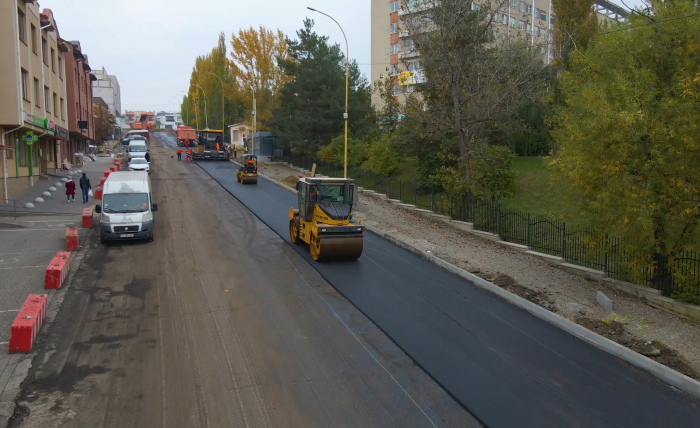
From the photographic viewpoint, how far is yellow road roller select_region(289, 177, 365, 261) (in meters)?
15.9

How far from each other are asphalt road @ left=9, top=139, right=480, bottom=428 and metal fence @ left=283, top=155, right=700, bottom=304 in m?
7.46

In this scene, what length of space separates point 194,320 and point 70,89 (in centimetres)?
4275

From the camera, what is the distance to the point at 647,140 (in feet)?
41.2

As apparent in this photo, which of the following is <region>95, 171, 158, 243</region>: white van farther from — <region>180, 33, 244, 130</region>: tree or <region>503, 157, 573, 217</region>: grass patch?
<region>180, 33, 244, 130</region>: tree

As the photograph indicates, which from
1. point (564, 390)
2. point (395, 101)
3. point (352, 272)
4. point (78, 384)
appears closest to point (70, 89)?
point (395, 101)

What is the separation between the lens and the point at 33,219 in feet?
73.0

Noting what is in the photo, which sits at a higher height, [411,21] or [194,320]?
[411,21]

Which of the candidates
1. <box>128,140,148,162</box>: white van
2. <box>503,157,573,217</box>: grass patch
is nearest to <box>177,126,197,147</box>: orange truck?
<box>128,140,148,162</box>: white van

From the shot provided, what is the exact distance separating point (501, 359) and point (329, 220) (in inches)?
300

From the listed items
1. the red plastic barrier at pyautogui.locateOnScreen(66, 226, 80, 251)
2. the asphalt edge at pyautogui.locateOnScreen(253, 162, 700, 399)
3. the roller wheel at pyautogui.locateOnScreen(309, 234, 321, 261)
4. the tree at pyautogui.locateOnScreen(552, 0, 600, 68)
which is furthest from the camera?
the tree at pyautogui.locateOnScreen(552, 0, 600, 68)

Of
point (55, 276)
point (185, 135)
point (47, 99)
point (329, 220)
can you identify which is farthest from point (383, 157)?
point (185, 135)

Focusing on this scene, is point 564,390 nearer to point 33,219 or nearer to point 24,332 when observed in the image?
point 24,332

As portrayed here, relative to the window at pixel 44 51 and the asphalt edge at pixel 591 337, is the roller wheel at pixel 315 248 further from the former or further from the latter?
the window at pixel 44 51

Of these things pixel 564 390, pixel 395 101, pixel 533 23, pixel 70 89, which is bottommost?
pixel 564 390
